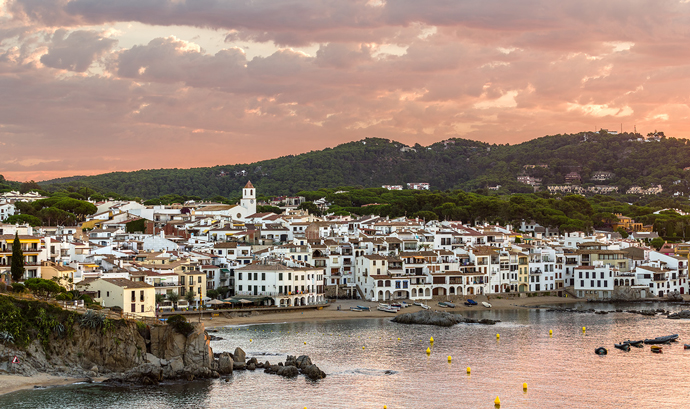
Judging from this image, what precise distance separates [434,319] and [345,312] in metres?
8.11

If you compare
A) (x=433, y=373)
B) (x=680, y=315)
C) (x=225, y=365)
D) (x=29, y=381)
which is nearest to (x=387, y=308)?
(x=433, y=373)

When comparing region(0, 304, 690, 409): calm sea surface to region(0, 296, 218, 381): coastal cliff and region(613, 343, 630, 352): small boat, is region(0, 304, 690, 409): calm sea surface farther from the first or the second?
region(0, 296, 218, 381): coastal cliff

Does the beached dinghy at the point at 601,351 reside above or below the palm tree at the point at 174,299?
below

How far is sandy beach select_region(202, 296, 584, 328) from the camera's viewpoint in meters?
60.6

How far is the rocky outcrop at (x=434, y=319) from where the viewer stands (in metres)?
62.4

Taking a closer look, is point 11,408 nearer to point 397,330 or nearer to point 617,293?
point 397,330

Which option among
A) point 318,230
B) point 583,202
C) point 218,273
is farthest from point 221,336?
point 583,202

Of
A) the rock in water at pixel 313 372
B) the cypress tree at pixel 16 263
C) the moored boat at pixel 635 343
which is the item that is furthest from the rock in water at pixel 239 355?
the moored boat at pixel 635 343

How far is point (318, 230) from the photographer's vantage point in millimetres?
89812

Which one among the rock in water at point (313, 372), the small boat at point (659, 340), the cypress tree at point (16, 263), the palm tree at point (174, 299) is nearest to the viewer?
the rock in water at point (313, 372)

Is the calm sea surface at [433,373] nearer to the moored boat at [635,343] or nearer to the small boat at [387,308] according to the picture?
the moored boat at [635,343]

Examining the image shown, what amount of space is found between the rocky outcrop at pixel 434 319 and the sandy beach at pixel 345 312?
112 inches

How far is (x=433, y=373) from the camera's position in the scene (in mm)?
43938

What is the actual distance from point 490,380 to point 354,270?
35.7 m
